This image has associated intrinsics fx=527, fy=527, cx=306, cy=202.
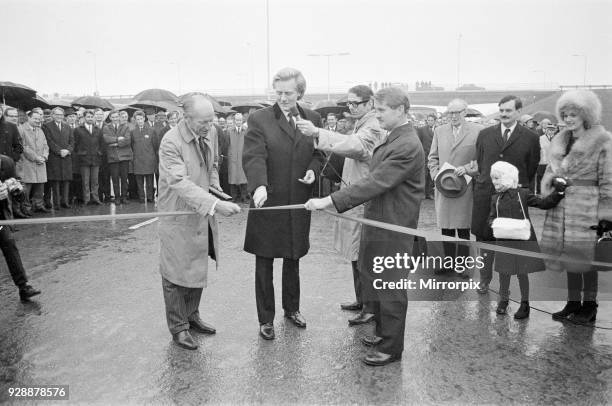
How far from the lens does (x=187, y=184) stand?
4.17 meters

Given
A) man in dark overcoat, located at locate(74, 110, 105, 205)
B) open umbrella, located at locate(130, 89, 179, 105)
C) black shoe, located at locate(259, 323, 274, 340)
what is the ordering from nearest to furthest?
1. black shoe, located at locate(259, 323, 274, 340)
2. man in dark overcoat, located at locate(74, 110, 105, 205)
3. open umbrella, located at locate(130, 89, 179, 105)

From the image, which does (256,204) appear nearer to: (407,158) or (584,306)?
(407,158)

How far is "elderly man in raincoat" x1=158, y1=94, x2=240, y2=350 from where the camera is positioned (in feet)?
13.7

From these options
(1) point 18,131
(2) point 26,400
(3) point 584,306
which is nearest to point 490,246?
(3) point 584,306

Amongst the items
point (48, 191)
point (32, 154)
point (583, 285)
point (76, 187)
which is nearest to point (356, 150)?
point (583, 285)

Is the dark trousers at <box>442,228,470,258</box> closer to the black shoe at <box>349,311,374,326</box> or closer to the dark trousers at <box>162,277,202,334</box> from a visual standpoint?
the black shoe at <box>349,311,374,326</box>

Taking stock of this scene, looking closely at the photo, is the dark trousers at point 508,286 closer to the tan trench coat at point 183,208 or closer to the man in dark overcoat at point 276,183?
the man in dark overcoat at point 276,183

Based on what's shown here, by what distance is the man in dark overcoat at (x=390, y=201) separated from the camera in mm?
3869

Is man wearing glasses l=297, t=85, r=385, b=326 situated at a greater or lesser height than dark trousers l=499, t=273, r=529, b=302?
greater

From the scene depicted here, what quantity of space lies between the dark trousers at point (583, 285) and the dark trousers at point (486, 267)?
0.82 meters

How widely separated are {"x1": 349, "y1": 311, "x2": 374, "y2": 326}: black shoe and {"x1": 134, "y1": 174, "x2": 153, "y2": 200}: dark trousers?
31.1ft

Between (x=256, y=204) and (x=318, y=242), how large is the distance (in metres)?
4.11

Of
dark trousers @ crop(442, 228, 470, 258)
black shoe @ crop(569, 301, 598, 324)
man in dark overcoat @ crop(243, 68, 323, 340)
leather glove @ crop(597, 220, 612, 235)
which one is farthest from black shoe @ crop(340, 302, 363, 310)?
leather glove @ crop(597, 220, 612, 235)

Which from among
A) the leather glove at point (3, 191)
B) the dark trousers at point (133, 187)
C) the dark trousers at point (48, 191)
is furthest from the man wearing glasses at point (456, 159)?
the dark trousers at point (48, 191)
